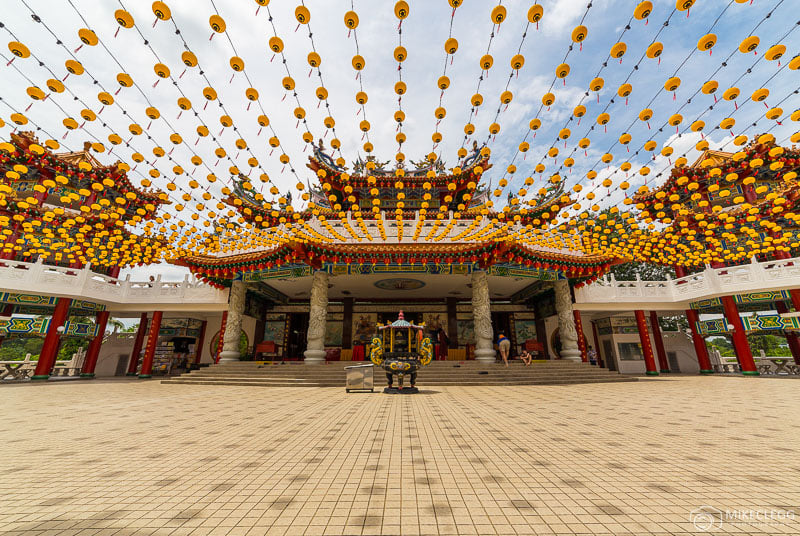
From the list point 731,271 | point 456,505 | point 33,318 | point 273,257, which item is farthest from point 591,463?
point 33,318

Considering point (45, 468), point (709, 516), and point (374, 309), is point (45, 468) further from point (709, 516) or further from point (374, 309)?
point (374, 309)

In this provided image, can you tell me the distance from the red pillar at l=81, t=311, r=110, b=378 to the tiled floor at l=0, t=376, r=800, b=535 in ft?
40.2

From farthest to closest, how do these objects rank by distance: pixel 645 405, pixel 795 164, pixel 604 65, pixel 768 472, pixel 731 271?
pixel 795 164 → pixel 731 271 → pixel 645 405 → pixel 604 65 → pixel 768 472

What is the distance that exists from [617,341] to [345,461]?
1984 cm

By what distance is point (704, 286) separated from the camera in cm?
1495

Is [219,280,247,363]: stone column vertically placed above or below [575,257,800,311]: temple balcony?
below

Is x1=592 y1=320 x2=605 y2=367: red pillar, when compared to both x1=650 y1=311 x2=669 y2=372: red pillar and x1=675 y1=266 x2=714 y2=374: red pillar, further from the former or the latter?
x1=675 y1=266 x2=714 y2=374: red pillar

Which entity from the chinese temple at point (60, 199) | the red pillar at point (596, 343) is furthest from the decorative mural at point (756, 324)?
the chinese temple at point (60, 199)

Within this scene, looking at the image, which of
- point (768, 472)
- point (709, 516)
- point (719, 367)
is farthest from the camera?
point (719, 367)

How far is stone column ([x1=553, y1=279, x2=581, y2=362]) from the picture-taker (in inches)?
526

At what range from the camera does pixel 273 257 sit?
12773mm

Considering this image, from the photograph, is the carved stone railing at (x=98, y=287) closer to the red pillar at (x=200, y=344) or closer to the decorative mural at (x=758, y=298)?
the red pillar at (x=200, y=344)

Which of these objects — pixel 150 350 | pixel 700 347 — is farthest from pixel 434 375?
pixel 700 347

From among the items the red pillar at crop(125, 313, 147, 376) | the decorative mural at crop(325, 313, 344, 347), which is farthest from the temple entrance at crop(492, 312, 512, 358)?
the red pillar at crop(125, 313, 147, 376)
